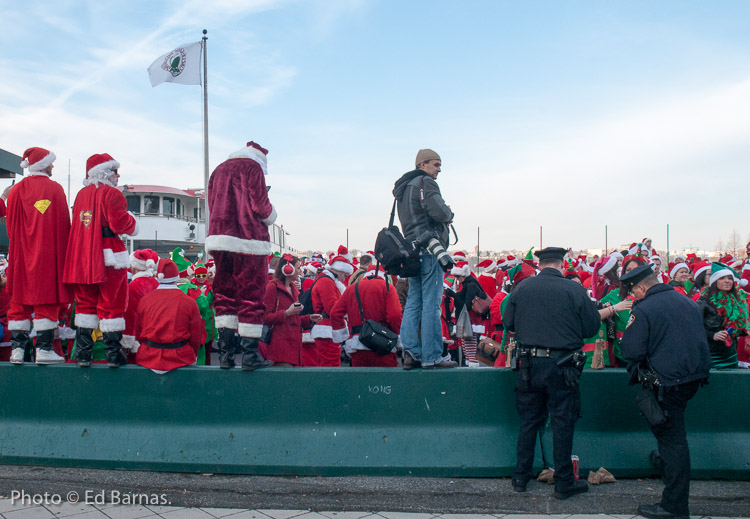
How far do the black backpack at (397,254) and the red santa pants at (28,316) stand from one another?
289 cm

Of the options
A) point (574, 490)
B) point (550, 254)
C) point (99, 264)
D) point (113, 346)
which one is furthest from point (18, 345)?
point (574, 490)

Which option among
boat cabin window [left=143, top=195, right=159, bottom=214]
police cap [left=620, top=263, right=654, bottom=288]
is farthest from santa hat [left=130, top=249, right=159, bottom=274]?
boat cabin window [left=143, top=195, right=159, bottom=214]

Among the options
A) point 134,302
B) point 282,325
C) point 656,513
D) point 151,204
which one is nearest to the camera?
point 656,513

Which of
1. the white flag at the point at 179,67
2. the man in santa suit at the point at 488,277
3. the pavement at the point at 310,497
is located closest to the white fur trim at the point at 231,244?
the pavement at the point at 310,497

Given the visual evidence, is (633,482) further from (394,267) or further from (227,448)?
(227,448)

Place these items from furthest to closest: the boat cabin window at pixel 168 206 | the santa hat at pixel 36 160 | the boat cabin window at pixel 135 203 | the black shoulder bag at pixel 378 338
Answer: the boat cabin window at pixel 168 206
the boat cabin window at pixel 135 203
the black shoulder bag at pixel 378 338
the santa hat at pixel 36 160

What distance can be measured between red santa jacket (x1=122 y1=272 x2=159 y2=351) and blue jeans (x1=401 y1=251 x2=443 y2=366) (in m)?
2.48

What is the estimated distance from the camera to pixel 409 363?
4.84 metres

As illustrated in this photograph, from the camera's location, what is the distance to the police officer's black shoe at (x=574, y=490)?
4348mm

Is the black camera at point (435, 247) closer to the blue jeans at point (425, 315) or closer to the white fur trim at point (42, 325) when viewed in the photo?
the blue jeans at point (425, 315)

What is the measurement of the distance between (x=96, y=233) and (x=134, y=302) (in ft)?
3.70

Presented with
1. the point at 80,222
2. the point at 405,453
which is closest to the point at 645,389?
the point at 405,453

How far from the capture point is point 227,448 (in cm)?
470

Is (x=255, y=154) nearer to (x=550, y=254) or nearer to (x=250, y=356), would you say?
(x=250, y=356)
